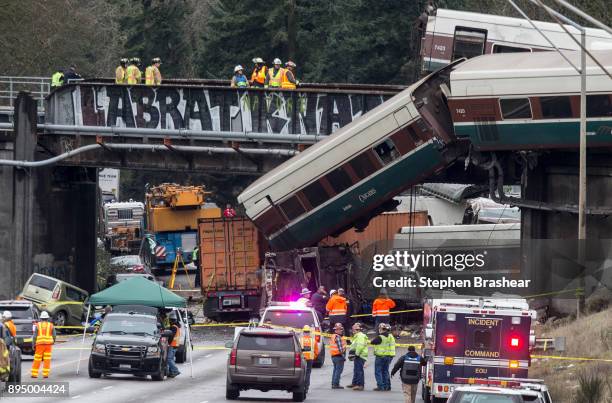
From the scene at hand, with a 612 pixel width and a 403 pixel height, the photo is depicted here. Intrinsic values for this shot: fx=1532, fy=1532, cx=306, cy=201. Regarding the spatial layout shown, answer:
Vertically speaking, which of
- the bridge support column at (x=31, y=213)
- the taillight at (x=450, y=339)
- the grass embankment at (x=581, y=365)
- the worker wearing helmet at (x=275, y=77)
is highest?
the worker wearing helmet at (x=275, y=77)

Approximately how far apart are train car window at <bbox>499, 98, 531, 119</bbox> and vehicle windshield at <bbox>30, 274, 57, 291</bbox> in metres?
15.6

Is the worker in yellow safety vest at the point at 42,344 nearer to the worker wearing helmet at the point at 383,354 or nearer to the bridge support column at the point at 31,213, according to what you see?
the worker wearing helmet at the point at 383,354

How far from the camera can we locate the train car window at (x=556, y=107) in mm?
38812

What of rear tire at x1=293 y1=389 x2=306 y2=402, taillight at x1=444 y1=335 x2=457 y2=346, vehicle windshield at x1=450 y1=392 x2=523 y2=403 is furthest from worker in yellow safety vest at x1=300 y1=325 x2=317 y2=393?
vehicle windshield at x1=450 y1=392 x2=523 y2=403

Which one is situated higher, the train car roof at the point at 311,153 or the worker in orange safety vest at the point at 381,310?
the train car roof at the point at 311,153

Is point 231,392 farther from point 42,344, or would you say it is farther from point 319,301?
point 319,301

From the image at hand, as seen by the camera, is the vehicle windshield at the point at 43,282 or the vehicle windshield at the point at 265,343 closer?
the vehicle windshield at the point at 265,343

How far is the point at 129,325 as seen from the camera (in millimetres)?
32438

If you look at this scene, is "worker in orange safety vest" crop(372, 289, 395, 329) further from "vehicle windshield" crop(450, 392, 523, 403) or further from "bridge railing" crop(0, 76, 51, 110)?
"bridge railing" crop(0, 76, 51, 110)

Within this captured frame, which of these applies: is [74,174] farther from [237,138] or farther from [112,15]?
[112,15]

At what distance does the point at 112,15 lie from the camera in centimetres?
9412

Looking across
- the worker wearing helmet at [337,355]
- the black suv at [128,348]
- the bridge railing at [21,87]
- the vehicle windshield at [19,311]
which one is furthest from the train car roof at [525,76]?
the bridge railing at [21,87]

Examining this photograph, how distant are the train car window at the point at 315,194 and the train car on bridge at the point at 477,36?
20.8 ft

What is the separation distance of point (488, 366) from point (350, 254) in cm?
1744
